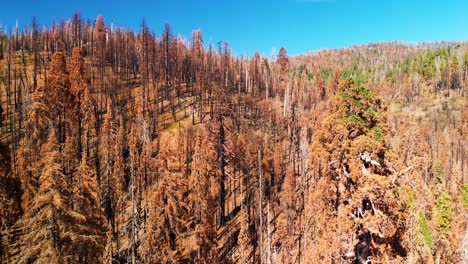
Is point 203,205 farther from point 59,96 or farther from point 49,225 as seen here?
point 59,96

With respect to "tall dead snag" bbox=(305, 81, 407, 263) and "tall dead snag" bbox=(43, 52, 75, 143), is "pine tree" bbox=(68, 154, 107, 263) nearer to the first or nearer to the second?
"tall dead snag" bbox=(305, 81, 407, 263)

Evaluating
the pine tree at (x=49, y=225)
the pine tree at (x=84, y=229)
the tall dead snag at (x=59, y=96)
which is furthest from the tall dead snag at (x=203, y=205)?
the tall dead snag at (x=59, y=96)

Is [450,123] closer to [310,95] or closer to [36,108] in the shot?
[310,95]

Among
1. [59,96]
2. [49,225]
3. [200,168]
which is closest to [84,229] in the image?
[49,225]

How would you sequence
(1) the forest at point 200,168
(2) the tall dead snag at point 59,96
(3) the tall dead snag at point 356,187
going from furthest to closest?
(2) the tall dead snag at point 59,96 → (1) the forest at point 200,168 → (3) the tall dead snag at point 356,187

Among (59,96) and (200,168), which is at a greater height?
(59,96)

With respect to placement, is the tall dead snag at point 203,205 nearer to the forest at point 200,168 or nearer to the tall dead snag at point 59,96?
the forest at point 200,168

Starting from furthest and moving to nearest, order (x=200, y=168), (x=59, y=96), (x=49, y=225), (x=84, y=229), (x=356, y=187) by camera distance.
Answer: (x=59, y=96) → (x=200, y=168) → (x=84, y=229) → (x=49, y=225) → (x=356, y=187)
